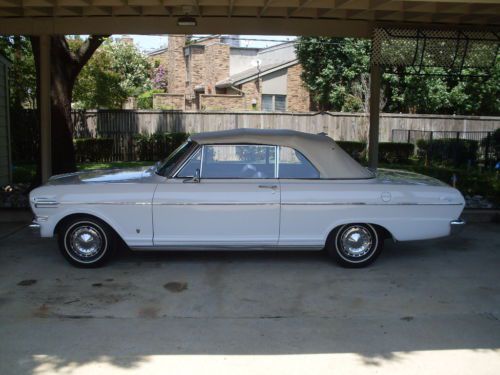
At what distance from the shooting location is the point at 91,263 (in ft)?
20.5

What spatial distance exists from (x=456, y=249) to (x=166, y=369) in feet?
15.9

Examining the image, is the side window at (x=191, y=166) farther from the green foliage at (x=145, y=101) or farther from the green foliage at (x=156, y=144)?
the green foliage at (x=145, y=101)

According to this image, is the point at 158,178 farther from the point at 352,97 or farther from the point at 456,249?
the point at 352,97

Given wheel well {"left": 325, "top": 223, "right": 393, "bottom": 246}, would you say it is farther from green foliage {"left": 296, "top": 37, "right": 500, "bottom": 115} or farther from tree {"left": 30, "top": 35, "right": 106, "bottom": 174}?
green foliage {"left": 296, "top": 37, "right": 500, "bottom": 115}

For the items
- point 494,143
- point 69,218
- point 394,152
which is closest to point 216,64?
point 394,152

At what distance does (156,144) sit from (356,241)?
14736 millimetres

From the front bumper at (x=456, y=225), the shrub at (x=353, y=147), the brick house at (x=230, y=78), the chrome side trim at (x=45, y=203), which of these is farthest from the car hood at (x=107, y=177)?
the brick house at (x=230, y=78)

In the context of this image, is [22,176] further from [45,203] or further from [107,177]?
[45,203]

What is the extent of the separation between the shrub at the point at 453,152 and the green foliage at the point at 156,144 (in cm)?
886

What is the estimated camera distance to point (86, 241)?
6.23 metres

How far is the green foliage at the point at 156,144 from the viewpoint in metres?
20.0

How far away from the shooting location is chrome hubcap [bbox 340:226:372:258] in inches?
248

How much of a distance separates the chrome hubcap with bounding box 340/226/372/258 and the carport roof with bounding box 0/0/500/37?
3525 millimetres

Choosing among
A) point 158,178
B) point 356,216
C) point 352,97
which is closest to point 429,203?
point 356,216
